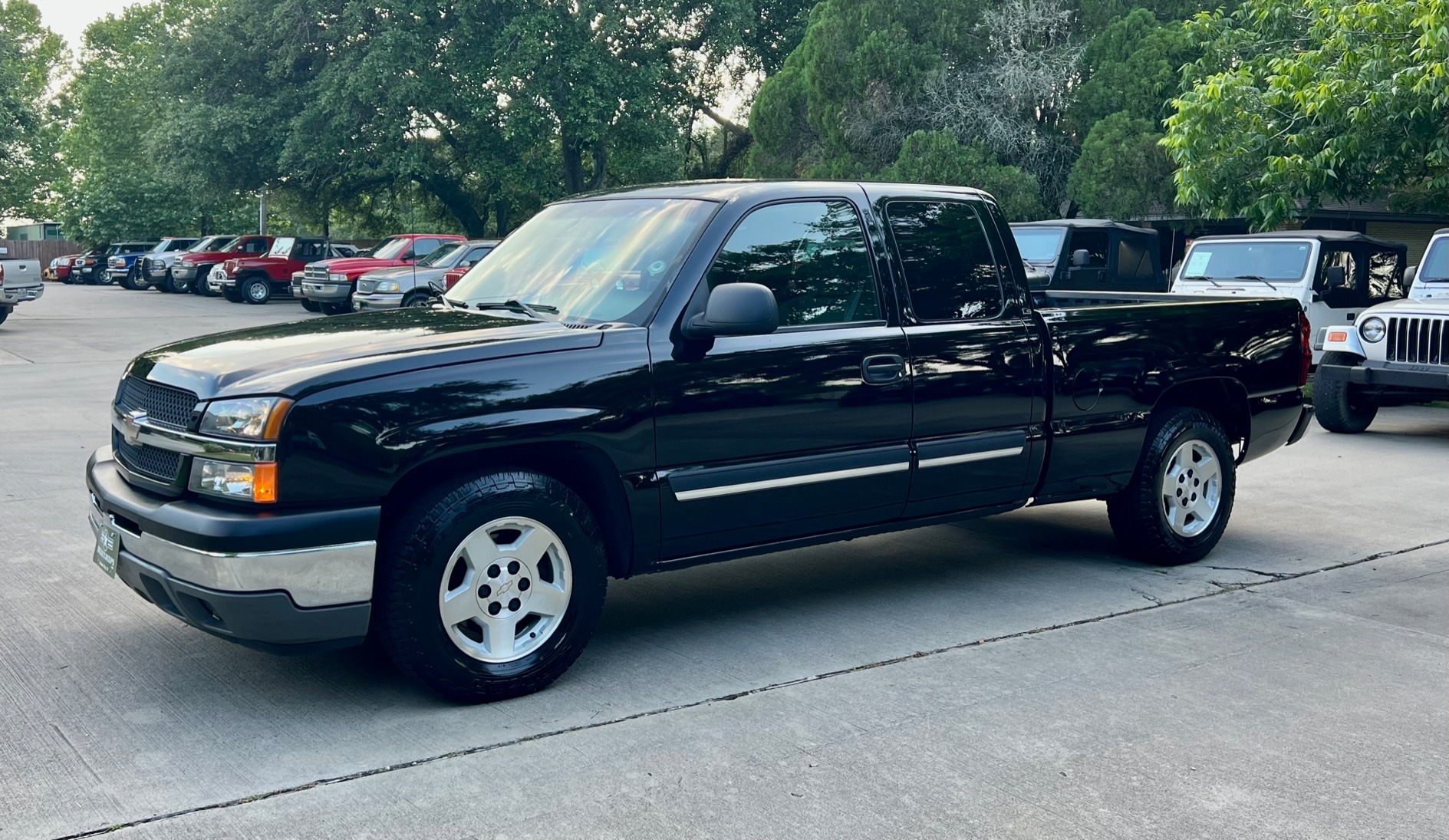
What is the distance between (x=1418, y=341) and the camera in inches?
439

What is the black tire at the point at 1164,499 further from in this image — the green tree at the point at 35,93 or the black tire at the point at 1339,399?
the green tree at the point at 35,93

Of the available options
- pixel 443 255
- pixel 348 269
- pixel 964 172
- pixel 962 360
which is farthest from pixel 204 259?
pixel 962 360

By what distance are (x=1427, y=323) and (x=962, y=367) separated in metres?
7.21

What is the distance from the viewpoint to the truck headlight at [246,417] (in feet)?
13.7

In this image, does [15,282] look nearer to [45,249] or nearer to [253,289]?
[253,289]

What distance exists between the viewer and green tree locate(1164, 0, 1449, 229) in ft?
46.9

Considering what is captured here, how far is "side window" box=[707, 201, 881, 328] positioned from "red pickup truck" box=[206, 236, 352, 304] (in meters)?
30.6

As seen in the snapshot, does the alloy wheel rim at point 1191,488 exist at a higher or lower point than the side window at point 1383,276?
lower

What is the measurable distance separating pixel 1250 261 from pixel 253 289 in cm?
2654

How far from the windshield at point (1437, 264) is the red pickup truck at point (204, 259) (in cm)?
3079

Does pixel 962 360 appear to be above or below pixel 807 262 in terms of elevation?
below

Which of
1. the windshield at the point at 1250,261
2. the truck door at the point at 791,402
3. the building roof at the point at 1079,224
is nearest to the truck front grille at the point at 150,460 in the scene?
the truck door at the point at 791,402

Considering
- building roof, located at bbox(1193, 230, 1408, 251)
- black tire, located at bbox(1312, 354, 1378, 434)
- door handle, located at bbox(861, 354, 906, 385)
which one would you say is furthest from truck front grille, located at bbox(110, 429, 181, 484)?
building roof, located at bbox(1193, 230, 1408, 251)

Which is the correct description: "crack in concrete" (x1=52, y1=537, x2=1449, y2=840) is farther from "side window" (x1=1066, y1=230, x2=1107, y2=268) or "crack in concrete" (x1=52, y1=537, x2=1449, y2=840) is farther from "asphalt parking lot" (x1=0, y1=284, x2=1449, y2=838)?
"side window" (x1=1066, y1=230, x2=1107, y2=268)
